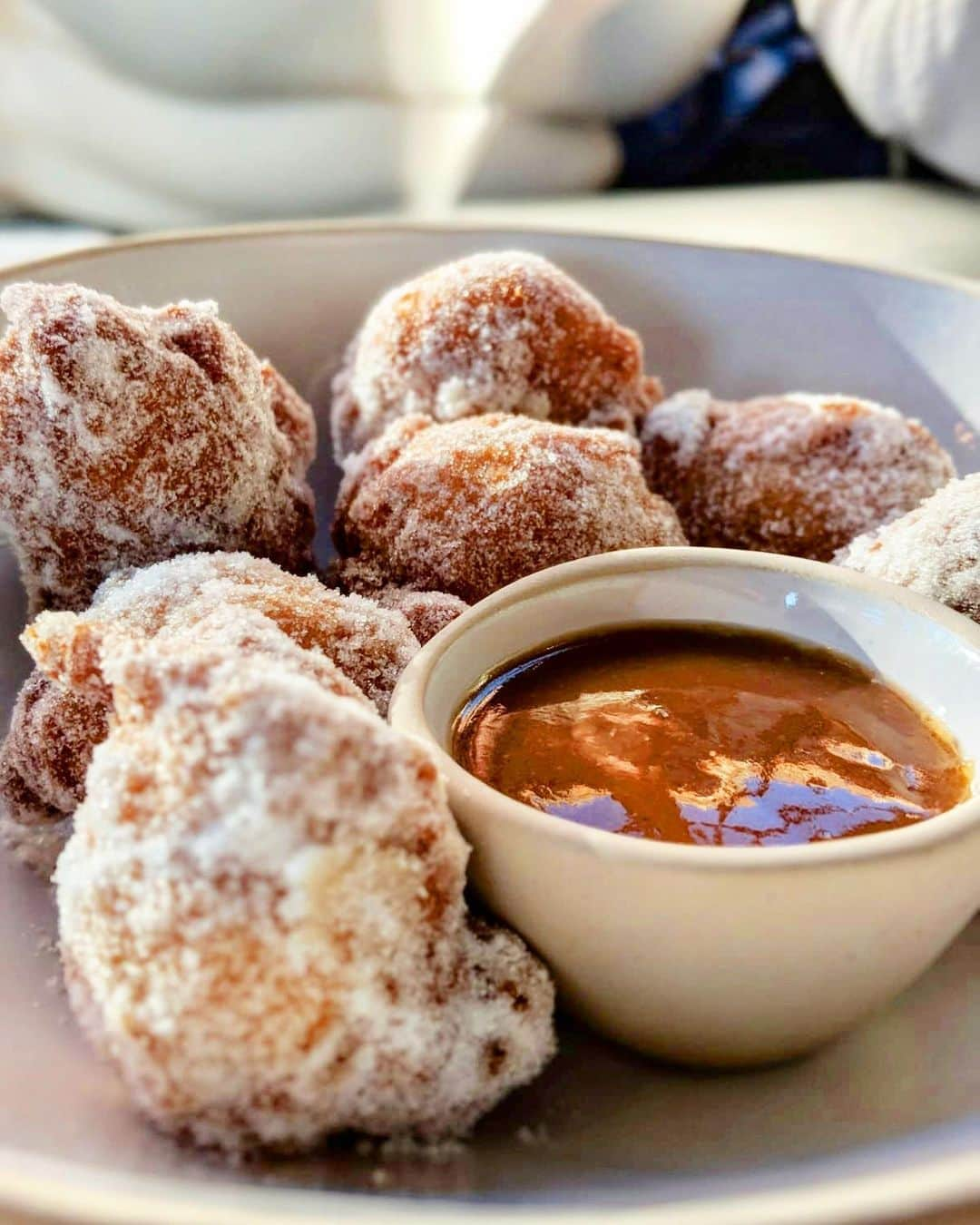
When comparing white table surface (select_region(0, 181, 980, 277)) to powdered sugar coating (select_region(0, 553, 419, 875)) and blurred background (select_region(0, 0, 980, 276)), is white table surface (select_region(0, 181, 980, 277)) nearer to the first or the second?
blurred background (select_region(0, 0, 980, 276))

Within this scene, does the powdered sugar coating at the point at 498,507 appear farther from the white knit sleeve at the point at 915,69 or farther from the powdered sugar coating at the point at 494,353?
the white knit sleeve at the point at 915,69

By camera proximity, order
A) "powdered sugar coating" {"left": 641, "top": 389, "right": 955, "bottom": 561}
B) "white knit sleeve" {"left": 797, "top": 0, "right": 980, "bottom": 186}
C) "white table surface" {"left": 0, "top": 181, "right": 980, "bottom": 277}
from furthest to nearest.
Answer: "white knit sleeve" {"left": 797, "top": 0, "right": 980, "bottom": 186} < "white table surface" {"left": 0, "top": 181, "right": 980, "bottom": 277} < "powdered sugar coating" {"left": 641, "top": 389, "right": 955, "bottom": 561}

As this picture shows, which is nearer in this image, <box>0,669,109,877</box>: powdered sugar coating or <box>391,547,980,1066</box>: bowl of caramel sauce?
<box>391,547,980,1066</box>: bowl of caramel sauce

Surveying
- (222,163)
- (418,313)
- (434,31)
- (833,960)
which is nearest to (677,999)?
(833,960)

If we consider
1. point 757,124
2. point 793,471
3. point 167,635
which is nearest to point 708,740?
point 167,635

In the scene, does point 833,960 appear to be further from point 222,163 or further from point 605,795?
point 222,163

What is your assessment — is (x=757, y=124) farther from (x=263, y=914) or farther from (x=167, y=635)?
(x=263, y=914)

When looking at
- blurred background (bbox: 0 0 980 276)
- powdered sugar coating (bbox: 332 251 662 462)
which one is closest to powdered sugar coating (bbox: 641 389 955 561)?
powdered sugar coating (bbox: 332 251 662 462)
